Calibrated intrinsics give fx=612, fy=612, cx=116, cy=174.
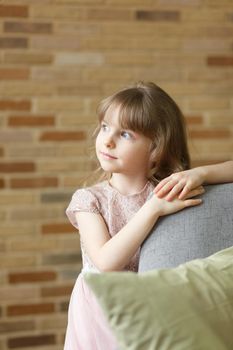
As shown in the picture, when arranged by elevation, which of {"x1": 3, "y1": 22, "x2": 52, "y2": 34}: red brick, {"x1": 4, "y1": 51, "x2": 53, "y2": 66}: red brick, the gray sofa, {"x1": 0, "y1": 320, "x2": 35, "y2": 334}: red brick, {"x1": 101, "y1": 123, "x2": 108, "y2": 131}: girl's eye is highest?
{"x1": 3, "y1": 22, "x2": 52, "y2": 34}: red brick

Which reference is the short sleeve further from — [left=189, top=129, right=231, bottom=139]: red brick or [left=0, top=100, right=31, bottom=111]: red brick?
[left=189, top=129, right=231, bottom=139]: red brick

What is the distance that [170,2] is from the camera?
8.71 feet

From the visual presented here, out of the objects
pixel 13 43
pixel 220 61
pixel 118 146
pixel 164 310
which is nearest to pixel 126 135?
pixel 118 146

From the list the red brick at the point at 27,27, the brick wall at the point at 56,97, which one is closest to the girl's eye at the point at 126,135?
the brick wall at the point at 56,97

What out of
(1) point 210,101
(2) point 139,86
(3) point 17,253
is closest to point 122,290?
(2) point 139,86

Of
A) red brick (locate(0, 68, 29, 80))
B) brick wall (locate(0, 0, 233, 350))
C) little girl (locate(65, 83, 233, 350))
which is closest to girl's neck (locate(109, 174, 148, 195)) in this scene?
little girl (locate(65, 83, 233, 350))

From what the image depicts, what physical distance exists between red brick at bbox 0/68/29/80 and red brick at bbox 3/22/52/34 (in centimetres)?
16

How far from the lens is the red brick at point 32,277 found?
261cm

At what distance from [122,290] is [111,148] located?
1.87 feet

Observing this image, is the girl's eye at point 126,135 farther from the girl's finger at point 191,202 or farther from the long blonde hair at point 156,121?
the girl's finger at point 191,202

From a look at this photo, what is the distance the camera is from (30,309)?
8.63 feet

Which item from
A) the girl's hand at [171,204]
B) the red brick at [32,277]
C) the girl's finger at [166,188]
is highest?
the girl's finger at [166,188]

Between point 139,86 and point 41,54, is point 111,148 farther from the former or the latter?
point 41,54

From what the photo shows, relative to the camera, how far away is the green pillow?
1.14 metres
